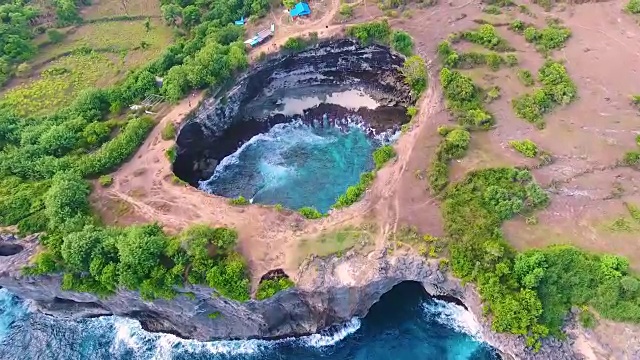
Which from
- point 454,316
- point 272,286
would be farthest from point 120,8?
point 454,316

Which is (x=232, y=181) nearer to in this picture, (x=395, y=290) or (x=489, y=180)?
(x=395, y=290)

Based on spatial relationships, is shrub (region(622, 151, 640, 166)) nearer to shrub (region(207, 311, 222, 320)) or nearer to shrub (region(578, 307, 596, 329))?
shrub (region(578, 307, 596, 329))

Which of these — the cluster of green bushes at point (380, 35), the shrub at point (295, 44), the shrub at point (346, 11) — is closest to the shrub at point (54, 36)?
the shrub at point (295, 44)

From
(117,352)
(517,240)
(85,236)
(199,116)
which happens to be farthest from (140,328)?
(517,240)

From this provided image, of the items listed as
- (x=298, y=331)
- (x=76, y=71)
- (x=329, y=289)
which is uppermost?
(x=76, y=71)

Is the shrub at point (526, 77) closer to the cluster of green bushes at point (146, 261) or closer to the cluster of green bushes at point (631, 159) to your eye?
the cluster of green bushes at point (631, 159)

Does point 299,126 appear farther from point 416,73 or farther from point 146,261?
point 146,261
